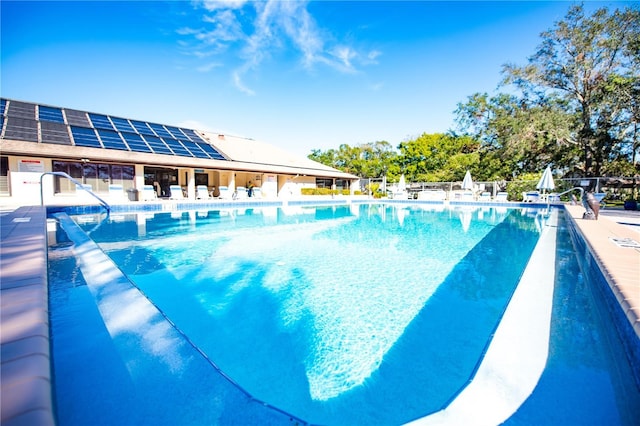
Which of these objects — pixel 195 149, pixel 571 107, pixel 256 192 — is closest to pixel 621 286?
pixel 256 192

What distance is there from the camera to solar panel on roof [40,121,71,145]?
13633mm

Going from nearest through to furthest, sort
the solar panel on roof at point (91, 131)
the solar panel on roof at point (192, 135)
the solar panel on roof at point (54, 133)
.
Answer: the solar panel on roof at point (54, 133)
the solar panel on roof at point (91, 131)
the solar panel on roof at point (192, 135)

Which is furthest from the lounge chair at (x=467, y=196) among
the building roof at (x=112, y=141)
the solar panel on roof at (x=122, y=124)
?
the solar panel on roof at (x=122, y=124)

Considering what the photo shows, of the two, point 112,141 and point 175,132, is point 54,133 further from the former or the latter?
point 175,132

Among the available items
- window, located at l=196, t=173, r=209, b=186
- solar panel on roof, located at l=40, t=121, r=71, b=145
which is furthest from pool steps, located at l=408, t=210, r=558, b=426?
window, located at l=196, t=173, r=209, b=186

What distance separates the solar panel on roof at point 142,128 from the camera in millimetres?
18303

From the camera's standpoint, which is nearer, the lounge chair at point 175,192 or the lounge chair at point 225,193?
the lounge chair at point 175,192

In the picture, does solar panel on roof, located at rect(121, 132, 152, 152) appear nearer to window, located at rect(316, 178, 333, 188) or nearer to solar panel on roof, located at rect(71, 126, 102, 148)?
solar panel on roof, located at rect(71, 126, 102, 148)

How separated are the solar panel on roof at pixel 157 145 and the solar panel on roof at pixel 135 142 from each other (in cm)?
34

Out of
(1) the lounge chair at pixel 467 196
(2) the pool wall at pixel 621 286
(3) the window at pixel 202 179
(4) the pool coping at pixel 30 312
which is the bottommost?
(2) the pool wall at pixel 621 286

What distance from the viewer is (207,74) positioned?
752 inches

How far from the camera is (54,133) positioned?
14.2 metres

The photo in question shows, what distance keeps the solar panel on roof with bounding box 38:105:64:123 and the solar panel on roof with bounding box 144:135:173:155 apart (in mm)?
4283

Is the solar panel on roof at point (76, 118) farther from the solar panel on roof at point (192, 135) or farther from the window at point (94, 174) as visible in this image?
the solar panel on roof at point (192, 135)
